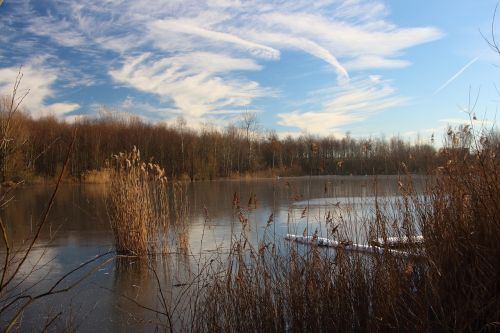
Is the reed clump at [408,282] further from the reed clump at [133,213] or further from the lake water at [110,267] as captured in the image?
the reed clump at [133,213]

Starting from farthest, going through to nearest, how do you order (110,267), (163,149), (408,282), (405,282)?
(163,149) < (110,267) < (408,282) < (405,282)

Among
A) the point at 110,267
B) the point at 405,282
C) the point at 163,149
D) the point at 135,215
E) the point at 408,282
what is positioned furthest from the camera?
the point at 163,149

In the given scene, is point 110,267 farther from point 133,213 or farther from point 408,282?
point 408,282

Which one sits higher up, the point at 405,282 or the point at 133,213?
the point at 133,213

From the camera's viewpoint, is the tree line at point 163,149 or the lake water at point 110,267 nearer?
the lake water at point 110,267

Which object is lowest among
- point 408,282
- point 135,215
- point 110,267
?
point 110,267

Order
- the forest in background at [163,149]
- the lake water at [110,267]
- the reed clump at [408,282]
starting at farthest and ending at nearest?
the forest in background at [163,149], the lake water at [110,267], the reed clump at [408,282]

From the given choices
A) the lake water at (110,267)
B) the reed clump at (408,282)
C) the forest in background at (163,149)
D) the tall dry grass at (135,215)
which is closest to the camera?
the reed clump at (408,282)

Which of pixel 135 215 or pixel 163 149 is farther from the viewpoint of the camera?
pixel 163 149

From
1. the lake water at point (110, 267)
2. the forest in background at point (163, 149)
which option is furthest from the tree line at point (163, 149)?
the lake water at point (110, 267)

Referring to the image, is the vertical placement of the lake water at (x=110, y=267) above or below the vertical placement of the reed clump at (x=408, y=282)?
below

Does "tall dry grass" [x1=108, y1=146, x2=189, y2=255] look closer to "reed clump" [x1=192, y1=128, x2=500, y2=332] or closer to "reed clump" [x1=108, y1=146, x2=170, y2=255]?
"reed clump" [x1=108, y1=146, x2=170, y2=255]

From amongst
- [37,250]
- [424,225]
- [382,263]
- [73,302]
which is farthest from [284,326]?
[37,250]

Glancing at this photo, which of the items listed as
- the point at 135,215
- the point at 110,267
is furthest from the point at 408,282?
the point at 135,215
